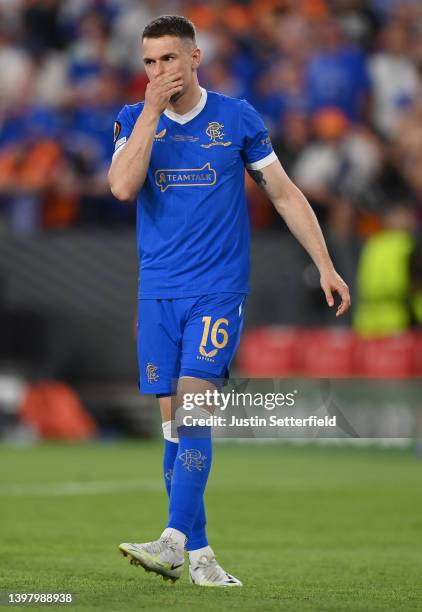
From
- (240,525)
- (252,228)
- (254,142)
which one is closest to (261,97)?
(252,228)

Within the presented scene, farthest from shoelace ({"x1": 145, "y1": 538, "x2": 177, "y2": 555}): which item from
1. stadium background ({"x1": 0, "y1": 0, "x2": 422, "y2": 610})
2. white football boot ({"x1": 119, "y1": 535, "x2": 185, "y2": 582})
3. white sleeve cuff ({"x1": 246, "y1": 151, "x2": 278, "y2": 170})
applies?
stadium background ({"x1": 0, "y1": 0, "x2": 422, "y2": 610})

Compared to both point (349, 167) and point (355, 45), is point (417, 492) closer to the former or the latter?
point (349, 167)

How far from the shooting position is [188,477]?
5887mm

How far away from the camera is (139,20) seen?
18.7 meters

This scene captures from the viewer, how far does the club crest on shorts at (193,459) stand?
19.4ft

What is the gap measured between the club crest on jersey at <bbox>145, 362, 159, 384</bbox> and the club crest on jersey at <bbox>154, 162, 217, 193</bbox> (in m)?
0.77

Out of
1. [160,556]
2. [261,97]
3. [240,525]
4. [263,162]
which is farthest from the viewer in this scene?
[261,97]

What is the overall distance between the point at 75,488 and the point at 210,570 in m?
5.05

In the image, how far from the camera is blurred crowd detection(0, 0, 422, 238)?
15414mm

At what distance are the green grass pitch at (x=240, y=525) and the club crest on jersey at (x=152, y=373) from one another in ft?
2.82

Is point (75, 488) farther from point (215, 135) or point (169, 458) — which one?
point (215, 135)

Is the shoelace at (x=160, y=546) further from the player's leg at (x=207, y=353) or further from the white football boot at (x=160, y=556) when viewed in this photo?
the player's leg at (x=207, y=353)

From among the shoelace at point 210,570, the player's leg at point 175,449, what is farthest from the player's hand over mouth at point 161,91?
the shoelace at point 210,570

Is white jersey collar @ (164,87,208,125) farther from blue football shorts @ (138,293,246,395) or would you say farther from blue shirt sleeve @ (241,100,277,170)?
blue football shorts @ (138,293,246,395)
